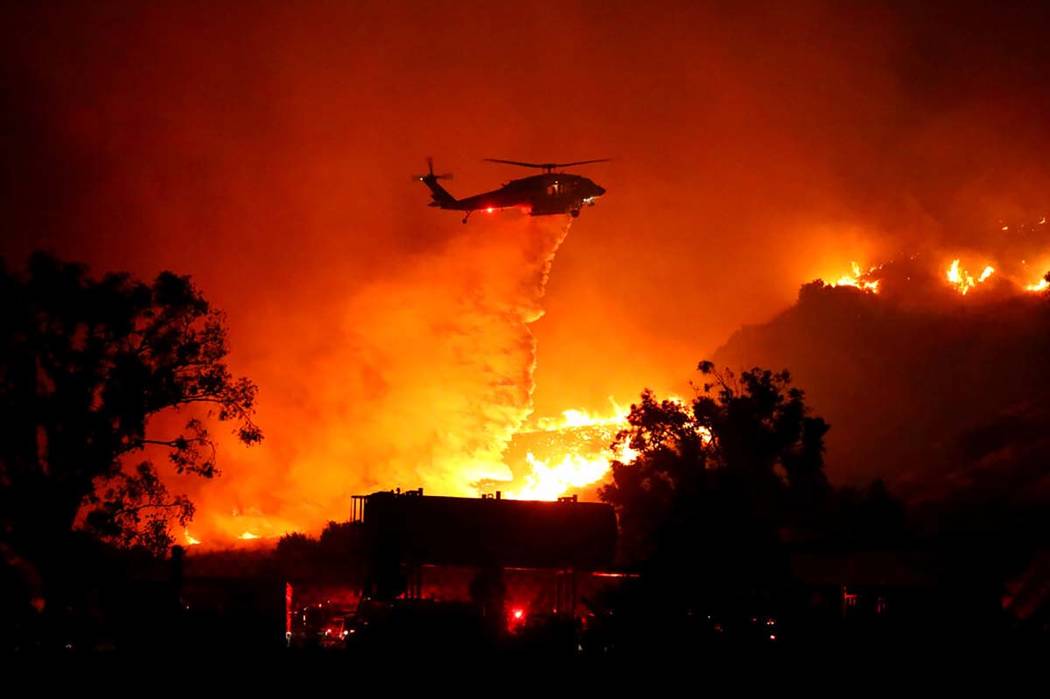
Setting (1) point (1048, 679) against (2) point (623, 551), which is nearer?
(1) point (1048, 679)

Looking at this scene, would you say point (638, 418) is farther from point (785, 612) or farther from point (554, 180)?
point (785, 612)

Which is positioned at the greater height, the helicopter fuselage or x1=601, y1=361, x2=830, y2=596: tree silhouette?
the helicopter fuselage

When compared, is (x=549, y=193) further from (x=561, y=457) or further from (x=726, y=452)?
(x=561, y=457)

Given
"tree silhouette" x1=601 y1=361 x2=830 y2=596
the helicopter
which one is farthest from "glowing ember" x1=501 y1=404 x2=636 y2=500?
the helicopter

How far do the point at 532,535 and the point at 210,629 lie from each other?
20445 mm

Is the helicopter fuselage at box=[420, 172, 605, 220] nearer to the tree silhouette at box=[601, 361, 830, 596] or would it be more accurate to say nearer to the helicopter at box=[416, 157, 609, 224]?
the helicopter at box=[416, 157, 609, 224]

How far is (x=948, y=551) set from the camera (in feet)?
118

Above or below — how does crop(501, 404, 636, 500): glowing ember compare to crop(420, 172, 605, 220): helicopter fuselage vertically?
below

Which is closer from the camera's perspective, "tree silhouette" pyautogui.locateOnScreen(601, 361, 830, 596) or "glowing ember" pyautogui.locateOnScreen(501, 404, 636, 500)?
"tree silhouette" pyautogui.locateOnScreen(601, 361, 830, 596)

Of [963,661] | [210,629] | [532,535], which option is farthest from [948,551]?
[210,629]

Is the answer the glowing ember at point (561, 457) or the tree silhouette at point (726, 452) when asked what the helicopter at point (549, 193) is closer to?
the tree silhouette at point (726, 452)

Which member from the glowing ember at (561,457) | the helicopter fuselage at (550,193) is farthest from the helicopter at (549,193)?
the glowing ember at (561,457)

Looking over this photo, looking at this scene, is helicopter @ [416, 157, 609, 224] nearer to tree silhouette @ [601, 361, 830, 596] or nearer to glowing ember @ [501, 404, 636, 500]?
tree silhouette @ [601, 361, 830, 596]

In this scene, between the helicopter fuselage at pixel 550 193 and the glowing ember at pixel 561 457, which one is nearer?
the helicopter fuselage at pixel 550 193
